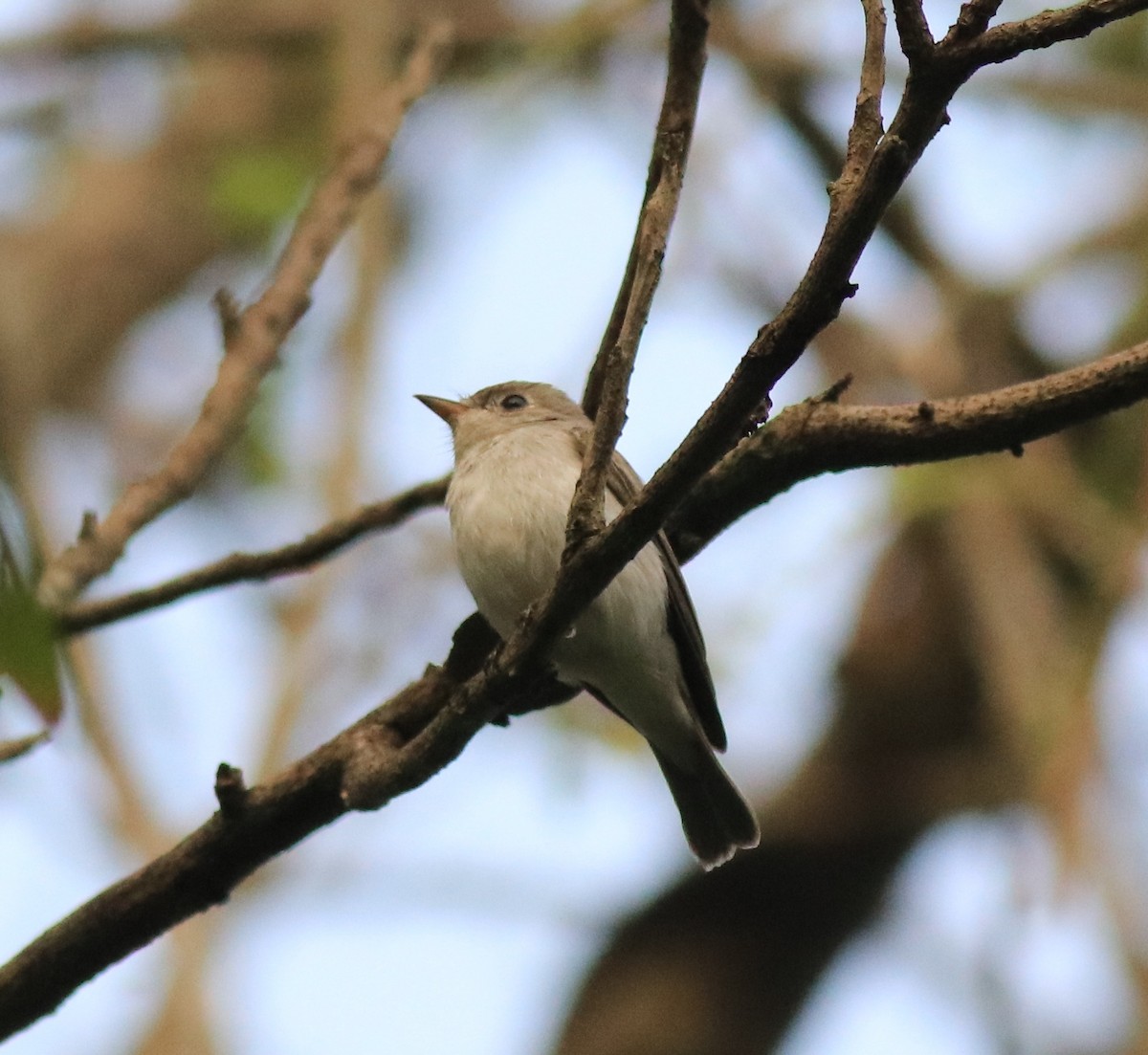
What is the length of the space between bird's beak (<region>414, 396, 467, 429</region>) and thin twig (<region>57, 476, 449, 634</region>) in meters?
1.55

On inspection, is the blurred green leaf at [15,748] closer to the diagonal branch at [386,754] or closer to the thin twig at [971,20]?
the diagonal branch at [386,754]

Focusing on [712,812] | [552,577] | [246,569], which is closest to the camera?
[246,569]

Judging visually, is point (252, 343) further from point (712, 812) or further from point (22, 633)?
point (22, 633)

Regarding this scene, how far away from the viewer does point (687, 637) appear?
4.11 meters

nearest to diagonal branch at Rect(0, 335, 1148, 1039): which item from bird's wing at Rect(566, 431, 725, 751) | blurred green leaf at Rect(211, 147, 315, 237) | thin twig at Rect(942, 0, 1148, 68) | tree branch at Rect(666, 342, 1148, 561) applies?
tree branch at Rect(666, 342, 1148, 561)

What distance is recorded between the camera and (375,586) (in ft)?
21.1

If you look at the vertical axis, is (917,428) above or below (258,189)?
below

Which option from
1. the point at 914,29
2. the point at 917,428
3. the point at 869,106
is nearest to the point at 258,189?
the point at 917,428

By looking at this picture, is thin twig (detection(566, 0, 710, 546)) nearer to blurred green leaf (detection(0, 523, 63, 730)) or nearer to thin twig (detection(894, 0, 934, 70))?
thin twig (detection(894, 0, 934, 70))

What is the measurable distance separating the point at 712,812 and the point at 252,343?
1.76m

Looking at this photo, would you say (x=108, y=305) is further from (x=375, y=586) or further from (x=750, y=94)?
(x=750, y=94)

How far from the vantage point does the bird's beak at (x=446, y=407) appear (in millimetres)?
5148

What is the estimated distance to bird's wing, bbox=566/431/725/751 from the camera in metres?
4.03

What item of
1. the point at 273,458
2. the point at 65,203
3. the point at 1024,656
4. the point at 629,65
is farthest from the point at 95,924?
the point at 65,203
